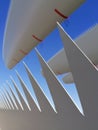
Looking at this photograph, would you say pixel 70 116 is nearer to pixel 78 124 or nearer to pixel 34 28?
pixel 78 124

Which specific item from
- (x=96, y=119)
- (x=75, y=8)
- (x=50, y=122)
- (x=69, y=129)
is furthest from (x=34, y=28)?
(x=96, y=119)

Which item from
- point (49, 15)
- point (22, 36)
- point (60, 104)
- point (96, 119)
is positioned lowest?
A: point (96, 119)

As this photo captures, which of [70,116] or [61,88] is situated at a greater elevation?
[61,88]

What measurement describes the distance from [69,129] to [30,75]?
1.63m

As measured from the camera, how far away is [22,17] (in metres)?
5.46

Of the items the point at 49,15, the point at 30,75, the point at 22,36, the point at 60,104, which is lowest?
the point at 60,104

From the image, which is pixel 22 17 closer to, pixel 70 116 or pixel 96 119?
pixel 70 116

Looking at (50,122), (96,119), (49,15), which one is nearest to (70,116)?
(96,119)

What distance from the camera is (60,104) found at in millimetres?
2953

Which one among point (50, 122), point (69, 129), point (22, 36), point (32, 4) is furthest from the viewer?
point (22, 36)

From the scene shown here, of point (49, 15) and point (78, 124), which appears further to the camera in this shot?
point (49, 15)

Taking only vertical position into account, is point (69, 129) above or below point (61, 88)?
below

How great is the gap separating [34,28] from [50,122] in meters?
2.71

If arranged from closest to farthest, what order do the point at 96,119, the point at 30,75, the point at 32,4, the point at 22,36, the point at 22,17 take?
the point at 96,119 < the point at 30,75 < the point at 32,4 < the point at 22,17 < the point at 22,36
